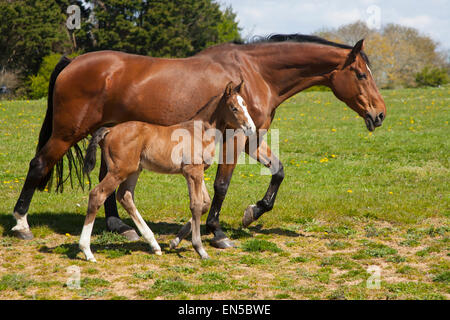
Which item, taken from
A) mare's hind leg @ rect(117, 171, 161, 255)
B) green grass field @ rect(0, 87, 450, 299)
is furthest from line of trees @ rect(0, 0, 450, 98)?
mare's hind leg @ rect(117, 171, 161, 255)

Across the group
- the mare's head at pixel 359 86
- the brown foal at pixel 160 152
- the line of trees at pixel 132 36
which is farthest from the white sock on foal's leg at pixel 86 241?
the line of trees at pixel 132 36

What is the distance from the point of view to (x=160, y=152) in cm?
582

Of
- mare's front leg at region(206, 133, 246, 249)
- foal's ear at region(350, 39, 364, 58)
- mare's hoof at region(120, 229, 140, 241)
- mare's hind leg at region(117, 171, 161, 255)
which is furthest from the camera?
mare's hoof at region(120, 229, 140, 241)

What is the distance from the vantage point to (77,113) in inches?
258

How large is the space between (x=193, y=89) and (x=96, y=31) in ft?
111

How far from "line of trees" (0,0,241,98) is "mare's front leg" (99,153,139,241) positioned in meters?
25.2

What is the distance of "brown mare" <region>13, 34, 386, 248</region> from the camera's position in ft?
21.2

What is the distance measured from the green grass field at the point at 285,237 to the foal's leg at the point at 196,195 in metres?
0.16

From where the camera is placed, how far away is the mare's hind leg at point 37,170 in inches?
263

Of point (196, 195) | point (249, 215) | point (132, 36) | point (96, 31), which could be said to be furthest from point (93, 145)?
point (132, 36)

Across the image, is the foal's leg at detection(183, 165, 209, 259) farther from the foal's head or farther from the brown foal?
the foal's head

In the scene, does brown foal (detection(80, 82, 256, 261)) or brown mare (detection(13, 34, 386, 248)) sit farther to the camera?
brown mare (detection(13, 34, 386, 248))

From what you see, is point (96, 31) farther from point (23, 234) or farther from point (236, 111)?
point (236, 111)
